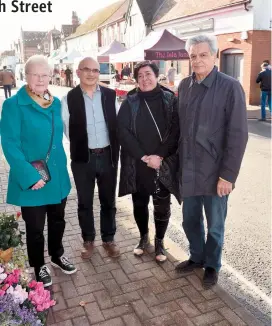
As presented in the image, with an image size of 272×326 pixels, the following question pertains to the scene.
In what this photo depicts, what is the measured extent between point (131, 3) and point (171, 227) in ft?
90.6

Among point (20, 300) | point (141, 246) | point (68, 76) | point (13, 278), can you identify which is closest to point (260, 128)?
point (141, 246)

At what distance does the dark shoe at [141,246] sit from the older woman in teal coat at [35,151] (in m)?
0.96

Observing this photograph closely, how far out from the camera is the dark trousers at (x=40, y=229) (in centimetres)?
310

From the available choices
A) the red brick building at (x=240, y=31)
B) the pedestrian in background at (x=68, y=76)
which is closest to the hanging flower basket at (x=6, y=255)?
the red brick building at (x=240, y=31)

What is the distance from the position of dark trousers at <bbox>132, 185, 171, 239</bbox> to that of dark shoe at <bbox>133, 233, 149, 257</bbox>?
0.14 m

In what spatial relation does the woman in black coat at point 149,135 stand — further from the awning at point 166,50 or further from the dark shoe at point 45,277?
the awning at point 166,50

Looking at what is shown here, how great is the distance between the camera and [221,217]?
10.5 ft

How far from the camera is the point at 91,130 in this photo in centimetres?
346

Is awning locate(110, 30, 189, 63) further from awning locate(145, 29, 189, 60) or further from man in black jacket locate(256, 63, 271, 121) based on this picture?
man in black jacket locate(256, 63, 271, 121)

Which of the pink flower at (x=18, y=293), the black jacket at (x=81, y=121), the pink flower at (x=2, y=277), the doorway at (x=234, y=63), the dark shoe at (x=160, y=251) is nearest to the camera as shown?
the pink flower at (x=18, y=293)

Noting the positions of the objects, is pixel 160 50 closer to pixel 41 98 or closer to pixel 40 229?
pixel 41 98

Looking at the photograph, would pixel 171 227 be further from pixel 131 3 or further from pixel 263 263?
pixel 131 3

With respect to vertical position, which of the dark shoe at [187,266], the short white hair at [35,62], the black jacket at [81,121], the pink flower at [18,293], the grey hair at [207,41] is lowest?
the dark shoe at [187,266]

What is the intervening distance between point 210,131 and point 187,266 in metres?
1.37
